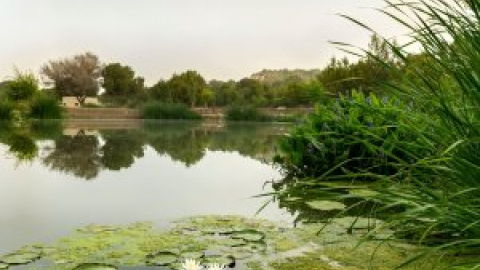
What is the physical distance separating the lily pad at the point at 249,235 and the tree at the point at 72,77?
32.9 m

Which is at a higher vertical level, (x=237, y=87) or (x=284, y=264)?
(x=237, y=87)

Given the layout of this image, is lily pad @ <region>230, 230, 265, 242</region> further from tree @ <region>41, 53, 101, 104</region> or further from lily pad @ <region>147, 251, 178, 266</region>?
tree @ <region>41, 53, 101, 104</region>

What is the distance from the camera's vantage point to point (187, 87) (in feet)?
111

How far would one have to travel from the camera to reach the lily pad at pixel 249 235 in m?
2.49

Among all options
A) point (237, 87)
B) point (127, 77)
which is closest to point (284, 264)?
point (127, 77)

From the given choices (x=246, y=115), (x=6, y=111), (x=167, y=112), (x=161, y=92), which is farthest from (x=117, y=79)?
(x=6, y=111)

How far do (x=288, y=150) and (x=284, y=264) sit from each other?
3.01 meters

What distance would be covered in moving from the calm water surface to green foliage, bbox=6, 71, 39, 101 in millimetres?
11832

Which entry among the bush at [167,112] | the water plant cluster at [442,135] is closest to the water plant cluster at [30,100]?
the bush at [167,112]

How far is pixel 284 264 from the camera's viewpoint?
2.10 m

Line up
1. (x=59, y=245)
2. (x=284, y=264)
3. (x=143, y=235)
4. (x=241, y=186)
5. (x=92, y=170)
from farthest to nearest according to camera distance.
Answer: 1. (x=92, y=170)
2. (x=241, y=186)
3. (x=143, y=235)
4. (x=59, y=245)
5. (x=284, y=264)

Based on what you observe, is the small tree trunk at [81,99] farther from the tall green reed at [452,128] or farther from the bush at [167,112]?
the tall green reed at [452,128]

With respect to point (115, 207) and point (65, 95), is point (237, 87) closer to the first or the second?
point (65, 95)

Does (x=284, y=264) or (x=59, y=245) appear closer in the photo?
(x=284, y=264)
